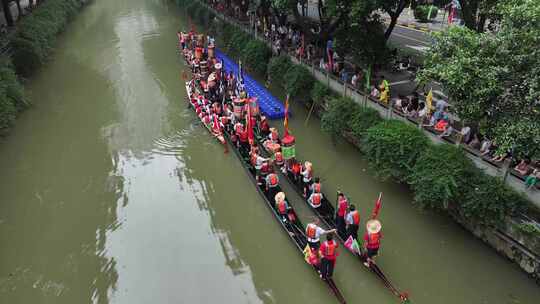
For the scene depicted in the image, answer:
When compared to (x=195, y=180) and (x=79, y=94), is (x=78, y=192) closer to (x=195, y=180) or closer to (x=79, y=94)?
(x=195, y=180)

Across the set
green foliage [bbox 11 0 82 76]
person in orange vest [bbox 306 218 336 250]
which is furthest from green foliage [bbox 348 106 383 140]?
green foliage [bbox 11 0 82 76]

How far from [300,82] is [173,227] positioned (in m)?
8.39

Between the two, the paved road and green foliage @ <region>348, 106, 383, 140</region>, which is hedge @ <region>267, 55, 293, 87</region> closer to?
green foliage @ <region>348, 106, 383, 140</region>

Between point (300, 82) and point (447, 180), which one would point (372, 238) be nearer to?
point (447, 180)

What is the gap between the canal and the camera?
927 cm

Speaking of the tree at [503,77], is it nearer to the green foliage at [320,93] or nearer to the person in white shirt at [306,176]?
the person in white shirt at [306,176]

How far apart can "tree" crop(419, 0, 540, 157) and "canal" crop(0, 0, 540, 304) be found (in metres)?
3.29

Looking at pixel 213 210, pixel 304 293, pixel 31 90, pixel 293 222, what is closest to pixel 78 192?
pixel 213 210

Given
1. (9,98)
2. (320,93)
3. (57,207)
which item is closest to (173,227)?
(57,207)

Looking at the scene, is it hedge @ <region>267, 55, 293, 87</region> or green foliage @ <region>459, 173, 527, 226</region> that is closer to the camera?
green foliage @ <region>459, 173, 527, 226</region>

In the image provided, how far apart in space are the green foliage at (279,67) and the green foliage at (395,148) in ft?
24.6

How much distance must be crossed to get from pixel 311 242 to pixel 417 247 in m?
3.20

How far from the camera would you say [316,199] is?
1058 cm

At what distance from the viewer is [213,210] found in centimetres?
1205
